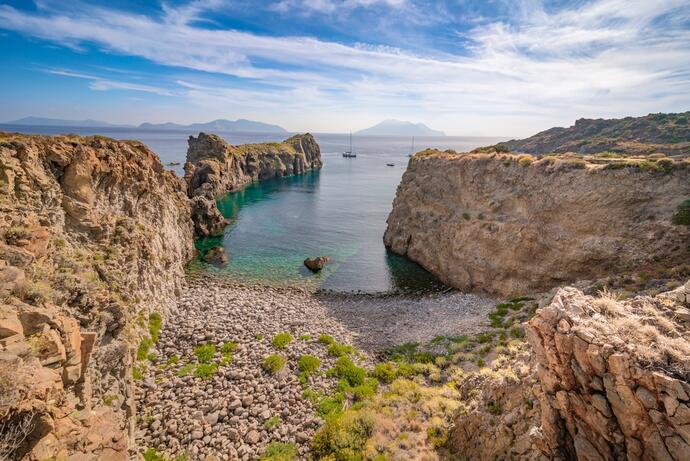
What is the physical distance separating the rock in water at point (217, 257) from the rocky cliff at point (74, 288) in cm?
1240

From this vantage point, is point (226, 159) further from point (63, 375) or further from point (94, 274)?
point (63, 375)

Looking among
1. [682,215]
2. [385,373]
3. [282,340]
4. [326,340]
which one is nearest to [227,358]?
[282,340]

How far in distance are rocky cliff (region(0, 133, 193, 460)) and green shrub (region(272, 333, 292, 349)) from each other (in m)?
9.41

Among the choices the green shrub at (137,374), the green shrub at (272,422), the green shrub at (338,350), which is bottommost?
the green shrub at (272,422)

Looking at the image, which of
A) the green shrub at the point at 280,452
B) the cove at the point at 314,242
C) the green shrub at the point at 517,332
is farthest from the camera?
the cove at the point at 314,242

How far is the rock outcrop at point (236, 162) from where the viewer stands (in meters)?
96.2

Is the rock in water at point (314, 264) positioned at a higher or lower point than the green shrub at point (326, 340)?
higher

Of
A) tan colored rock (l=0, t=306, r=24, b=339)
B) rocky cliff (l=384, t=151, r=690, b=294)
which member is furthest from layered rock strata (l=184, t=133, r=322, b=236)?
tan colored rock (l=0, t=306, r=24, b=339)

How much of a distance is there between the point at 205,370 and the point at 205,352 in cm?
230

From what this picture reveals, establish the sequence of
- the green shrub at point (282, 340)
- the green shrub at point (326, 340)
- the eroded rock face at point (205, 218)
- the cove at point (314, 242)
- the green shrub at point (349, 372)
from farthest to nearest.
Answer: the eroded rock face at point (205, 218)
the cove at point (314, 242)
the green shrub at point (326, 340)
the green shrub at point (282, 340)
the green shrub at point (349, 372)

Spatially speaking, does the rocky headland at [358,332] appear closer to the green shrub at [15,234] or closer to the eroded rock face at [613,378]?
the eroded rock face at [613,378]

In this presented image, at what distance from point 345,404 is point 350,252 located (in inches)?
1368

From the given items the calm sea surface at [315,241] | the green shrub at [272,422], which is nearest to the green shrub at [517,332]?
the calm sea surface at [315,241]

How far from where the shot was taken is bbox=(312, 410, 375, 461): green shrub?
17.3 m
